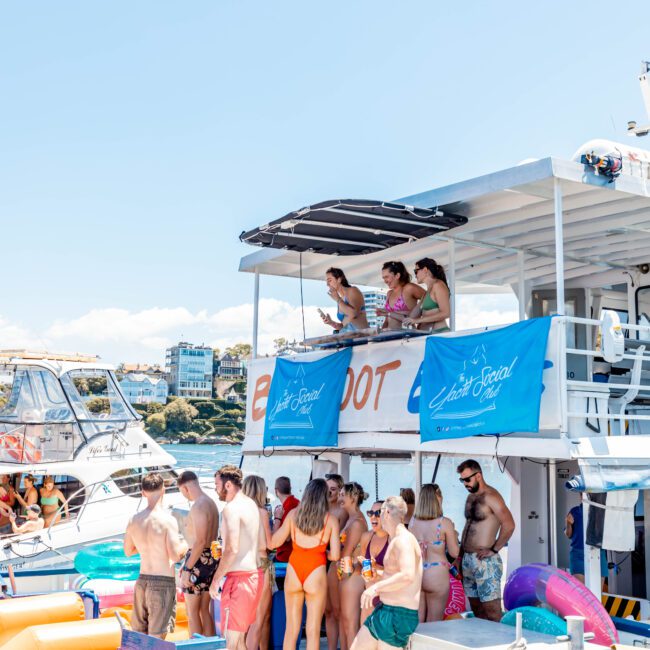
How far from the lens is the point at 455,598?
769 centimetres

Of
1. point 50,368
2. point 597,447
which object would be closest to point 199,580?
point 597,447

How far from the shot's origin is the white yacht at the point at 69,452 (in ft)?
45.1

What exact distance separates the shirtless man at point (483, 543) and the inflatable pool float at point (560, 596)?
0.35 meters

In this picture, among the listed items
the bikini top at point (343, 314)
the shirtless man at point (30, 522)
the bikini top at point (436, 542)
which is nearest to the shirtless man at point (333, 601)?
the bikini top at point (436, 542)

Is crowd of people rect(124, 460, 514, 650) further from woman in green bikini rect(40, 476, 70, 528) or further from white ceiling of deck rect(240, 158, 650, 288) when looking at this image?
woman in green bikini rect(40, 476, 70, 528)

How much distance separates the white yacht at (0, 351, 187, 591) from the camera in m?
13.8

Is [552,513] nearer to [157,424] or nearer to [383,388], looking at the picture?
[383,388]

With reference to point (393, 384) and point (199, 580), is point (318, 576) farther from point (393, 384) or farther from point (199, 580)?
point (393, 384)

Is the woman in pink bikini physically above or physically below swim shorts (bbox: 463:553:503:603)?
above

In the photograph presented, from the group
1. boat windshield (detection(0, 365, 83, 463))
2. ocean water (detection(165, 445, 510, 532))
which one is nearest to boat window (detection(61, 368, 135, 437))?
boat windshield (detection(0, 365, 83, 463))

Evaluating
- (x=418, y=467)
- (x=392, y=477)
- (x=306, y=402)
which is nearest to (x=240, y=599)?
(x=418, y=467)

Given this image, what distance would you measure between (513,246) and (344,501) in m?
4.79

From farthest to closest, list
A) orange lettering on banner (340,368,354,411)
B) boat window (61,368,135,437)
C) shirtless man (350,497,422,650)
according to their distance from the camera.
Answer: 1. boat window (61,368,135,437)
2. orange lettering on banner (340,368,354,411)
3. shirtless man (350,497,422,650)

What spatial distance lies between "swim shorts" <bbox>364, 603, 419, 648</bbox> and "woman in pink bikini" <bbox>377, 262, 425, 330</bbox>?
430 centimetres
